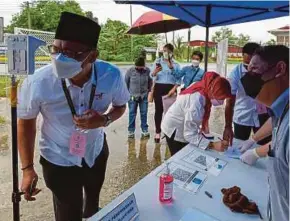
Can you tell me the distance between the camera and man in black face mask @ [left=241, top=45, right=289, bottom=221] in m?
0.83

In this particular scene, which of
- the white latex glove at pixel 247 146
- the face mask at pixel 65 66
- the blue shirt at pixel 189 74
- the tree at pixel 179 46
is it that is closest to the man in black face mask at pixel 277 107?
the face mask at pixel 65 66

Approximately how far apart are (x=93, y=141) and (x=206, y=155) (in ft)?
2.55

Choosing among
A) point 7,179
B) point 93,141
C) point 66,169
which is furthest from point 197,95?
point 7,179

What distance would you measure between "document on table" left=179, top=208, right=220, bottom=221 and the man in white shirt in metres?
0.59

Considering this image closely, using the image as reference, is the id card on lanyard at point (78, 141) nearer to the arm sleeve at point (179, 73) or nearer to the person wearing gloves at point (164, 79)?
the person wearing gloves at point (164, 79)

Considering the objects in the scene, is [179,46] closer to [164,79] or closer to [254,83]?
[164,79]

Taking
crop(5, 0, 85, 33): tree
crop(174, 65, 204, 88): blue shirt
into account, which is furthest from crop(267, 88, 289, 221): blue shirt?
crop(5, 0, 85, 33): tree

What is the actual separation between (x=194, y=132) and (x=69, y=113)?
943 millimetres

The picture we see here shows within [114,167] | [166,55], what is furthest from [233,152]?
[166,55]

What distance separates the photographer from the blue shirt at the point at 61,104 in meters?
1.51

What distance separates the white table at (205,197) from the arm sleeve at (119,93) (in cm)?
44

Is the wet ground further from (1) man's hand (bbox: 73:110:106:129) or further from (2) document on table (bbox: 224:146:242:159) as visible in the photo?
(1) man's hand (bbox: 73:110:106:129)

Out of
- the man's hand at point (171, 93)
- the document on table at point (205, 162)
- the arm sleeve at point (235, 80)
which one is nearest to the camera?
the document on table at point (205, 162)

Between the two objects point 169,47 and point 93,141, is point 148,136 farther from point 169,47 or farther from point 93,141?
point 93,141
